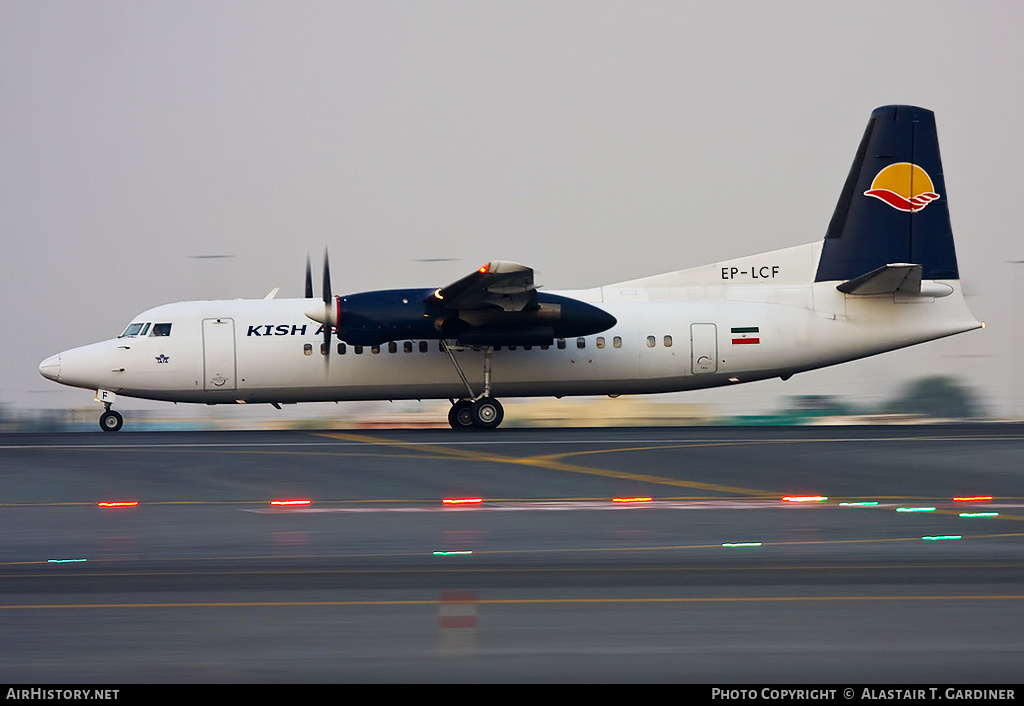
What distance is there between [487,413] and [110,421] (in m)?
8.94

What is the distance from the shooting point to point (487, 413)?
92.3 feet

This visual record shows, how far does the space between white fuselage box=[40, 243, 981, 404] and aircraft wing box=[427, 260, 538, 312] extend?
1.52 meters

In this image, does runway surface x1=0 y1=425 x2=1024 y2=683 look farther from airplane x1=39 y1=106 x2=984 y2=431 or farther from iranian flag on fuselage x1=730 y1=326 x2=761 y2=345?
iranian flag on fuselage x1=730 y1=326 x2=761 y2=345

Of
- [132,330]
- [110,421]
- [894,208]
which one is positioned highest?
[894,208]

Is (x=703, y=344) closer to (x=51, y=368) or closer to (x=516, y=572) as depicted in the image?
(x=51, y=368)

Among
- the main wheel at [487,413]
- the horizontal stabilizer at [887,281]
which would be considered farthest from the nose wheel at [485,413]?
the horizontal stabilizer at [887,281]

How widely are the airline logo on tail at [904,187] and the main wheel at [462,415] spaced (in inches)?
453

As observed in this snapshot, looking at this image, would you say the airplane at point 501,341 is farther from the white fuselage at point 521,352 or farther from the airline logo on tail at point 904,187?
the airline logo on tail at point 904,187

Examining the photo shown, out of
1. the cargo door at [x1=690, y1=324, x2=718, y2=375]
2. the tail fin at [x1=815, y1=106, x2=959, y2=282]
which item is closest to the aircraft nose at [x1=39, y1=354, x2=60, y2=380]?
the cargo door at [x1=690, y1=324, x2=718, y2=375]

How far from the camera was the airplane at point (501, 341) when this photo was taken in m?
27.2

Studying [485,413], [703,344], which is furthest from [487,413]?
[703,344]

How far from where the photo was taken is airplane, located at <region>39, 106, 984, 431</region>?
2722 centimetres
